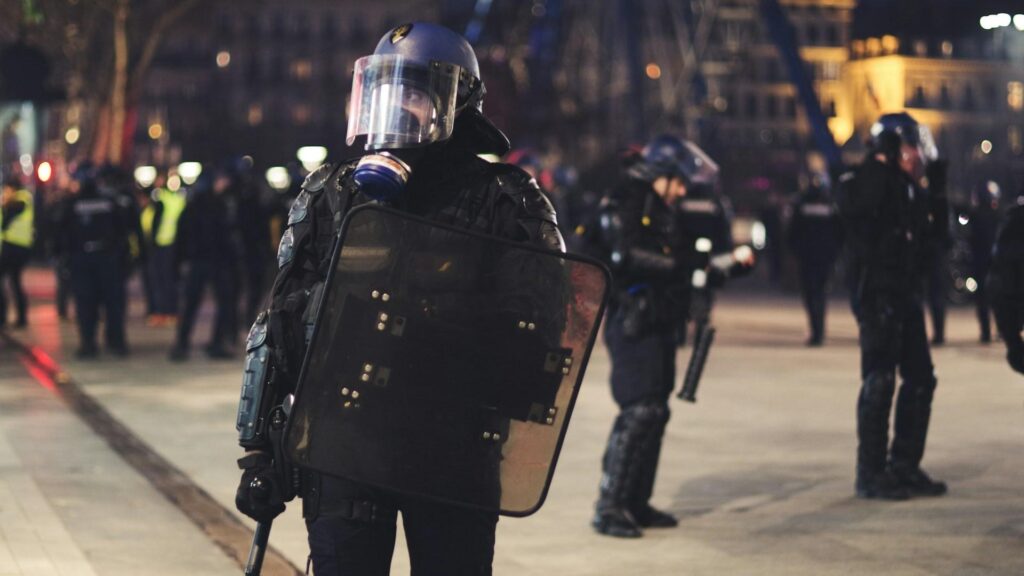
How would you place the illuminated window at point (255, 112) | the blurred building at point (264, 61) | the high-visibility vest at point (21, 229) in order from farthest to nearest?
1. the blurred building at point (264, 61)
2. the illuminated window at point (255, 112)
3. the high-visibility vest at point (21, 229)

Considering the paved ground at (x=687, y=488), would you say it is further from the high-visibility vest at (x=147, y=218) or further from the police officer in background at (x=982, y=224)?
the high-visibility vest at (x=147, y=218)

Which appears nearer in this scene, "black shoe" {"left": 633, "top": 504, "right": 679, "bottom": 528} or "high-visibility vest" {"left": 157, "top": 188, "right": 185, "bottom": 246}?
"black shoe" {"left": 633, "top": 504, "right": 679, "bottom": 528}

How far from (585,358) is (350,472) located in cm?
52

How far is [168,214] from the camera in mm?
22000

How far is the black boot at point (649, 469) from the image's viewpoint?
8070 mm

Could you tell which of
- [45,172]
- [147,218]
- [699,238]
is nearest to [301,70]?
[45,172]

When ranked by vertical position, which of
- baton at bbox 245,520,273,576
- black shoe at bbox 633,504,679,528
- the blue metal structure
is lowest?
black shoe at bbox 633,504,679,528

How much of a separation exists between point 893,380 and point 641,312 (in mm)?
1525

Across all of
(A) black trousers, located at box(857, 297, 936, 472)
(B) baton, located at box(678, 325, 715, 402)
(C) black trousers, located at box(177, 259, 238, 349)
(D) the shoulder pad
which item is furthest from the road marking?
(D) the shoulder pad

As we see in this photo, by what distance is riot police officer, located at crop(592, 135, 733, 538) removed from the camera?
800cm

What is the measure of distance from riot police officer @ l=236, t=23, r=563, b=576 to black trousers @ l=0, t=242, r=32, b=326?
58.5 feet

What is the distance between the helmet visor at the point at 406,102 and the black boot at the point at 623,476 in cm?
397

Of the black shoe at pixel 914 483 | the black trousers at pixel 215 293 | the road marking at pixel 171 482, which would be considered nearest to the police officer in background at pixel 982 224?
the black trousers at pixel 215 293

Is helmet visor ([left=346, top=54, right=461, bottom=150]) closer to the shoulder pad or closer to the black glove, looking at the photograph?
the shoulder pad
